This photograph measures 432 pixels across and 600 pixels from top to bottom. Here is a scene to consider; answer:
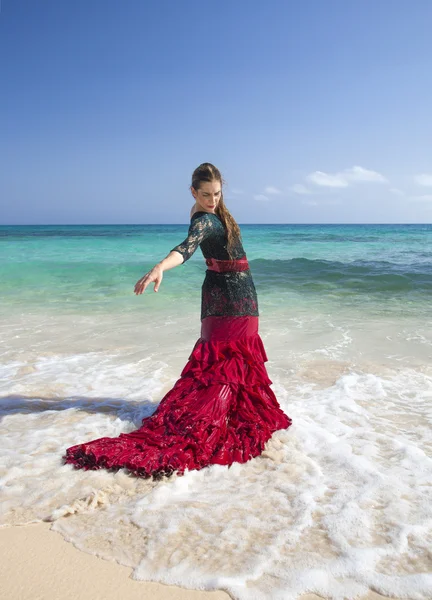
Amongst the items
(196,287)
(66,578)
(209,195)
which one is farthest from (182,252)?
(196,287)

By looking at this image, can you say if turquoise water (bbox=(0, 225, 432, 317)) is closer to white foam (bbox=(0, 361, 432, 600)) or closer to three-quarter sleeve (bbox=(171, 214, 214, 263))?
white foam (bbox=(0, 361, 432, 600))

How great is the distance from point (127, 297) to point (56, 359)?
16.6 ft

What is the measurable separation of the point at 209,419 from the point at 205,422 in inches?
1.4

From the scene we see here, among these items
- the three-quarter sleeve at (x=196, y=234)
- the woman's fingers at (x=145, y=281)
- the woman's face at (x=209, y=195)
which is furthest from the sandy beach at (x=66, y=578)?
the woman's face at (x=209, y=195)

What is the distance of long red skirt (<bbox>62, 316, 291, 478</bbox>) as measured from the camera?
9.54 feet

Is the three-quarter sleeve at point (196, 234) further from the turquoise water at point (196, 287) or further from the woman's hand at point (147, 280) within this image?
the turquoise water at point (196, 287)

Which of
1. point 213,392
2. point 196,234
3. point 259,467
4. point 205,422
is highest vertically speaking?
point 196,234

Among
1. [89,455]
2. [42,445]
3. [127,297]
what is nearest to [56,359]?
[42,445]

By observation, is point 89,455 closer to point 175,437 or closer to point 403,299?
point 175,437

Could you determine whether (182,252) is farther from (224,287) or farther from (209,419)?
(209,419)

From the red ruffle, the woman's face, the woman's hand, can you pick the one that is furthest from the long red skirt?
the woman's hand

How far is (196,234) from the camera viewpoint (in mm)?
2953

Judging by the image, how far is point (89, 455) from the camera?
9.56ft

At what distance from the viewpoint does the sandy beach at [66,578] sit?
1.91 m
